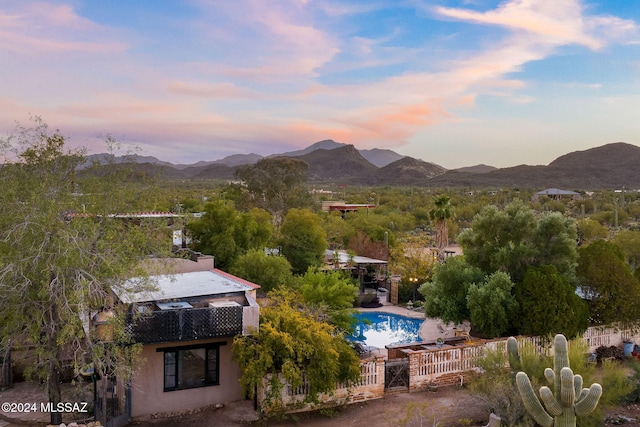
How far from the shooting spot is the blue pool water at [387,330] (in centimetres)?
2472

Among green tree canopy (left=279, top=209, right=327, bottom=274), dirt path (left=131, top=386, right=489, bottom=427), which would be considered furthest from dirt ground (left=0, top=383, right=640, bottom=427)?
green tree canopy (left=279, top=209, right=327, bottom=274)

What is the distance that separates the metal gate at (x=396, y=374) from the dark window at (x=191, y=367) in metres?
5.17

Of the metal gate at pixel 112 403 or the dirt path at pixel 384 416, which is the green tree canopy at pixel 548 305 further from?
the metal gate at pixel 112 403

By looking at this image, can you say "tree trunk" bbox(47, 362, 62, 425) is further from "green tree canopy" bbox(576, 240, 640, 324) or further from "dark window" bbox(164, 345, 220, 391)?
"green tree canopy" bbox(576, 240, 640, 324)

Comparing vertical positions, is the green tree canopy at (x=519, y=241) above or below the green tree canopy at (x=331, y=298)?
above

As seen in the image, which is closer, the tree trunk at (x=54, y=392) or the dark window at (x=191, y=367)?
the tree trunk at (x=54, y=392)

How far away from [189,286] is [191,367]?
326cm

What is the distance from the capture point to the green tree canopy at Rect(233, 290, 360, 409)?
13859 mm

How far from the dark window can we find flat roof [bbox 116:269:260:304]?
1.77 meters

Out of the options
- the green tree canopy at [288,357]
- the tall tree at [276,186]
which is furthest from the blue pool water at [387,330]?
the tall tree at [276,186]

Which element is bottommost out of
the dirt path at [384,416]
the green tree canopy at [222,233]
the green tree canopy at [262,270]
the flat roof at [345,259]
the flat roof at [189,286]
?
the dirt path at [384,416]

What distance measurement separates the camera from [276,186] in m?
58.0

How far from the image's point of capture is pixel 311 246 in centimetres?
3206

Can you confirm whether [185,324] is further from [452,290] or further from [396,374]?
[452,290]
